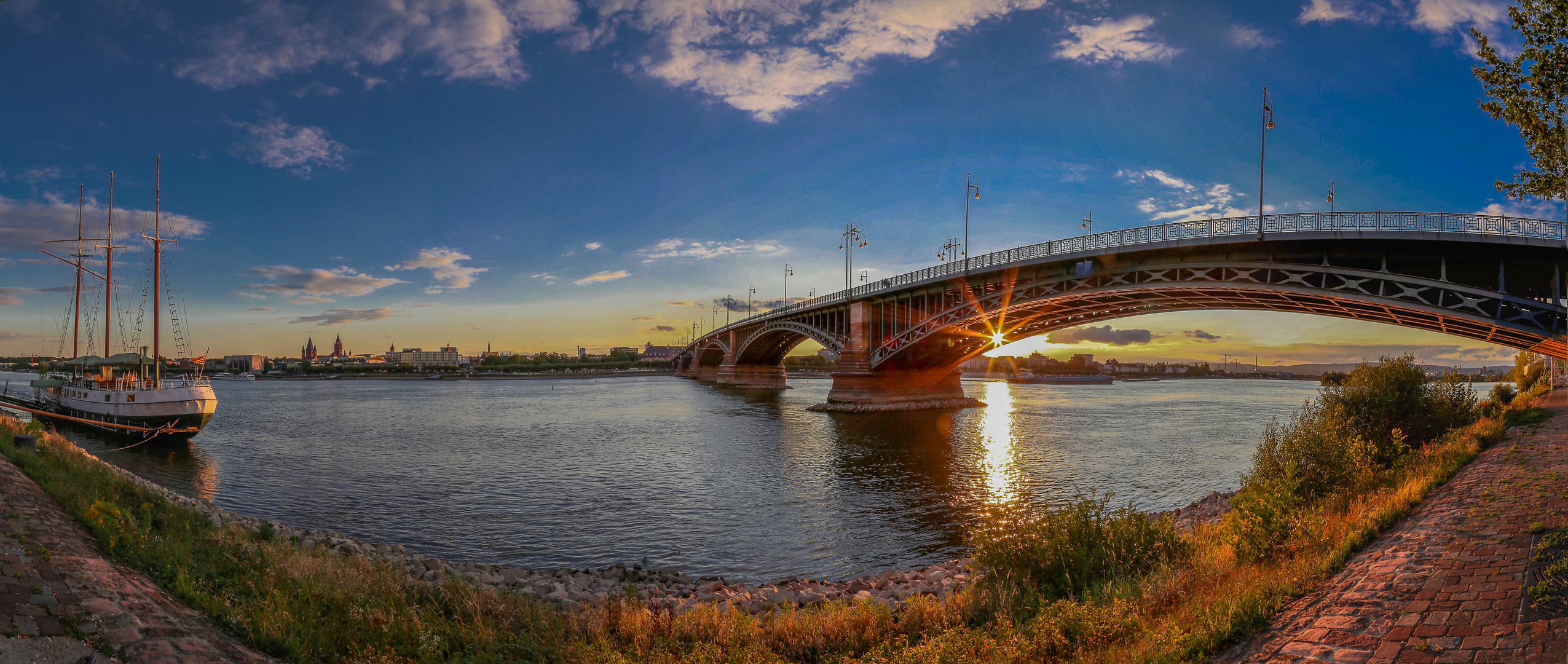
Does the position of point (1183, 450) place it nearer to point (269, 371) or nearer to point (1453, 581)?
point (1453, 581)

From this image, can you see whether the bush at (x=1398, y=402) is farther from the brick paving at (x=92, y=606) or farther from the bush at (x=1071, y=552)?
the brick paving at (x=92, y=606)

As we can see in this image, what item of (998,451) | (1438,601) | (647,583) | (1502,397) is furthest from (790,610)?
(1502,397)

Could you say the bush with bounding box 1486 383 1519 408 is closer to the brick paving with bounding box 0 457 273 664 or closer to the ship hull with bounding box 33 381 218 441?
the brick paving with bounding box 0 457 273 664

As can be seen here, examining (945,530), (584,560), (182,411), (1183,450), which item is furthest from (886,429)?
(182,411)

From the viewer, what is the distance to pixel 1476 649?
19.1 feet

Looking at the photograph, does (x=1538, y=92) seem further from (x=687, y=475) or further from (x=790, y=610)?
(x=687, y=475)

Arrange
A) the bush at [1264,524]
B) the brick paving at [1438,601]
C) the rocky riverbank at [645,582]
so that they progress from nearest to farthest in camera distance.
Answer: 1. the brick paving at [1438,601]
2. the bush at [1264,524]
3. the rocky riverbank at [645,582]

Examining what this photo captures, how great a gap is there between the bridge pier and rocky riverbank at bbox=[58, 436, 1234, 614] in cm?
4372

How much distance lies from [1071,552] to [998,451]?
25055 mm

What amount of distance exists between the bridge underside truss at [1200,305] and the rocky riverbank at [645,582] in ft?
96.2

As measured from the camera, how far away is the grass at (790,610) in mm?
7617

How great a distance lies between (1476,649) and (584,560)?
1580cm

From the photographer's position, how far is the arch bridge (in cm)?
A: 2698

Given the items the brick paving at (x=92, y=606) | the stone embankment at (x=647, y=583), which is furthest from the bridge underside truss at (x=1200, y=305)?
the brick paving at (x=92, y=606)
